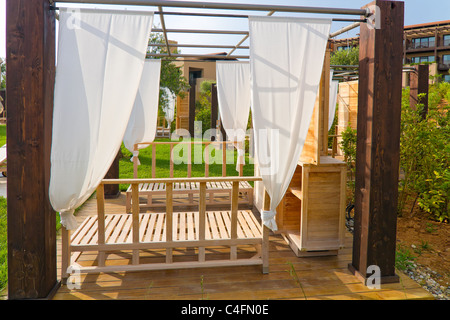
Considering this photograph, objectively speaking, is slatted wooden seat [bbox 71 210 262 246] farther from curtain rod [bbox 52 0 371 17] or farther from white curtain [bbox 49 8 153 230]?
curtain rod [bbox 52 0 371 17]

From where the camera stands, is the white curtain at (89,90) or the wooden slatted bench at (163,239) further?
the wooden slatted bench at (163,239)

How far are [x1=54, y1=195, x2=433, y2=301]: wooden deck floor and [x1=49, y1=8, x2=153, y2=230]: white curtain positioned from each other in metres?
0.72

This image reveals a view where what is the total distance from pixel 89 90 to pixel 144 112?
2.77 meters

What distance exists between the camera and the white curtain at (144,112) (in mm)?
5199

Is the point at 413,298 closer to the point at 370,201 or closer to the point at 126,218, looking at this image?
the point at 370,201

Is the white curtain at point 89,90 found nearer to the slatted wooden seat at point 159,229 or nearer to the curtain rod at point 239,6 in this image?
the curtain rod at point 239,6

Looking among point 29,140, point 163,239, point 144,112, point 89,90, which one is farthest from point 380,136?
point 144,112

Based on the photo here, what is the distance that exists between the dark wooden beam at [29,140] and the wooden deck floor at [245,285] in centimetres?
34

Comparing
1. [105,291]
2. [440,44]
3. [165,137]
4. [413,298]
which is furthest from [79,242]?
[440,44]

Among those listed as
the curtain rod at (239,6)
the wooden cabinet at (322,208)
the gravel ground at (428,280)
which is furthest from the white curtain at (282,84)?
the gravel ground at (428,280)

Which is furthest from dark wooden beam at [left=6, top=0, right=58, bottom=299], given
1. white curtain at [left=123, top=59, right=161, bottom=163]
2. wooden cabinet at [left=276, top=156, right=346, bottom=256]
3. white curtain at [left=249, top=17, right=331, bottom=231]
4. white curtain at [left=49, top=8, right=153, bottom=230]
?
white curtain at [left=123, top=59, right=161, bottom=163]

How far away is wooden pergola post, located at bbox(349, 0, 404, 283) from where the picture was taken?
271 centimetres

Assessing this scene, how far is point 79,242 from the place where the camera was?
9.77 feet

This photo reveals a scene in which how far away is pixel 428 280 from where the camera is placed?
123 inches
